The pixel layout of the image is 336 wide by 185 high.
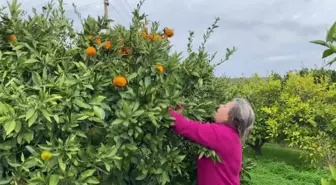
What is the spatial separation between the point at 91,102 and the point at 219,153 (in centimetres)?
89

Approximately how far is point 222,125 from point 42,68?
1145mm

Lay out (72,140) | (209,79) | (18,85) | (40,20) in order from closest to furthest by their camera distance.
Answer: (72,140)
(18,85)
(40,20)
(209,79)

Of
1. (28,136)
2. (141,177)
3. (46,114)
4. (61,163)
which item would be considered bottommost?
(141,177)

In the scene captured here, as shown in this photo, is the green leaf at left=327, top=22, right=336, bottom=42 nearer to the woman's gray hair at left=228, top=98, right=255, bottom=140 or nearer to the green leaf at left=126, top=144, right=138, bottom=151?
the green leaf at left=126, top=144, right=138, bottom=151

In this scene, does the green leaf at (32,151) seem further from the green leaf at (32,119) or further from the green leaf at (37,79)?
the green leaf at (37,79)

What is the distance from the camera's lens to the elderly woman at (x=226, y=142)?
2.69m

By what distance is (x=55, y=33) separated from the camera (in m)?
2.67

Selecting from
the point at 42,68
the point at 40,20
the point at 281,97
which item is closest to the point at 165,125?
the point at 42,68

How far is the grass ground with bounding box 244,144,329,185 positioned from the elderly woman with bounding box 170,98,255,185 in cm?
340

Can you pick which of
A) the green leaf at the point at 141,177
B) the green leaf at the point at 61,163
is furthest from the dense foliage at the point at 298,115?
the green leaf at the point at 61,163

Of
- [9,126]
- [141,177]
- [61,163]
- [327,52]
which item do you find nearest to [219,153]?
[141,177]

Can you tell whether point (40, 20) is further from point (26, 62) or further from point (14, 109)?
point (14, 109)

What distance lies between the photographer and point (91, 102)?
2303mm

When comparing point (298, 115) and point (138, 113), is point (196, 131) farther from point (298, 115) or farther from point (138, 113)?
point (298, 115)
